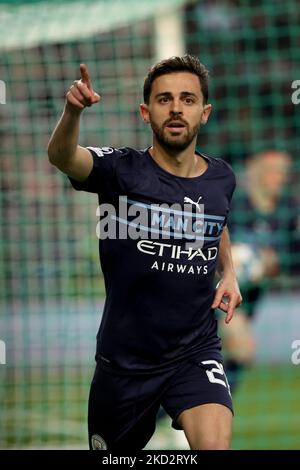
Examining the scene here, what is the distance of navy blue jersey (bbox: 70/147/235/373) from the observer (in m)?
4.77

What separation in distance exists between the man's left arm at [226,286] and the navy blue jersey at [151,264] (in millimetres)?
94

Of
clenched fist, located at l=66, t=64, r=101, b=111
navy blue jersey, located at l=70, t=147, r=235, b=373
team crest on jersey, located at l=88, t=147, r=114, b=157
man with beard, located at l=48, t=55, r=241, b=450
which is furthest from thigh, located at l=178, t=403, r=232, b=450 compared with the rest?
clenched fist, located at l=66, t=64, r=101, b=111

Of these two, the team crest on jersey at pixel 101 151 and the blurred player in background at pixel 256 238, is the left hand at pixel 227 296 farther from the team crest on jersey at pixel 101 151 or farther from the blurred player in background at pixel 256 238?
the blurred player in background at pixel 256 238

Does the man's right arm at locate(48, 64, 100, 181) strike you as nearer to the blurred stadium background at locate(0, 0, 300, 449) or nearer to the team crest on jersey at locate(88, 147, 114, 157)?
the team crest on jersey at locate(88, 147, 114, 157)

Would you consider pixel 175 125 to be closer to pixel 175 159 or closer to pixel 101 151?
pixel 175 159

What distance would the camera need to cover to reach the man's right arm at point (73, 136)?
4.18 metres

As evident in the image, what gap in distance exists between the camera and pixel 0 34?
8242mm

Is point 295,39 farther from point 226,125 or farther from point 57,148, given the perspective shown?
point 57,148

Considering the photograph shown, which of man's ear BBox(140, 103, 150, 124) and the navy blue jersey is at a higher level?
man's ear BBox(140, 103, 150, 124)

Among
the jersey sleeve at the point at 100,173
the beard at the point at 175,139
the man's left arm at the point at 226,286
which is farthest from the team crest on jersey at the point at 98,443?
the beard at the point at 175,139

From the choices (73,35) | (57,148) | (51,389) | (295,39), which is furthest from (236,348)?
(57,148)

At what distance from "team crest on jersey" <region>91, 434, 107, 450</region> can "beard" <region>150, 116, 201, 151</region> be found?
1.35 meters

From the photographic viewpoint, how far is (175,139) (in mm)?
4770

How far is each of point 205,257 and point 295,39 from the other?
681 centimetres
